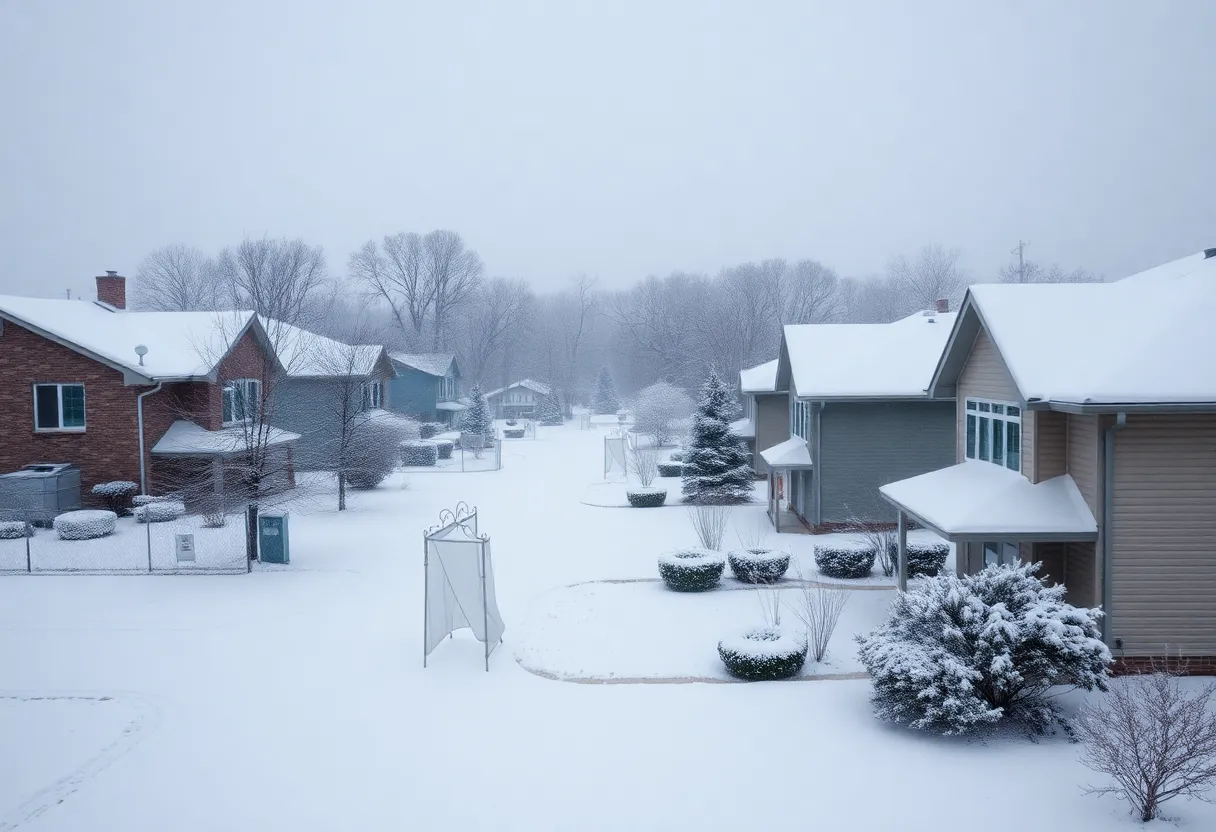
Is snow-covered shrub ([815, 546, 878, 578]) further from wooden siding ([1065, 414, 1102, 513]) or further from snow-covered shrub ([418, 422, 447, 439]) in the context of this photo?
snow-covered shrub ([418, 422, 447, 439])

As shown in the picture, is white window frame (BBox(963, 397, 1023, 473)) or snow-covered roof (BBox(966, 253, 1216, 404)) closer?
snow-covered roof (BBox(966, 253, 1216, 404))

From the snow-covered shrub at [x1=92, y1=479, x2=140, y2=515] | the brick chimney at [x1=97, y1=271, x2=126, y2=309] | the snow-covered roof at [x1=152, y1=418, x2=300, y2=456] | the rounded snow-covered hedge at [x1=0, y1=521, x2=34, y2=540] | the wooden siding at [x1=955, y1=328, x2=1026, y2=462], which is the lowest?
the rounded snow-covered hedge at [x1=0, y1=521, x2=34, y2=540]

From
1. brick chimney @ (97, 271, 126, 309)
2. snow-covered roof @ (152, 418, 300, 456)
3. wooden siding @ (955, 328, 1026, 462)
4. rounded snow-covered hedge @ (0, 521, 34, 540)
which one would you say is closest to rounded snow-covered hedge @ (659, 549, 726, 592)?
wooden siding @ (955, 328, 1026, 462)

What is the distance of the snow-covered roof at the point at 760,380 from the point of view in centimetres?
3050

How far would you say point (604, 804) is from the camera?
7926 millimetres

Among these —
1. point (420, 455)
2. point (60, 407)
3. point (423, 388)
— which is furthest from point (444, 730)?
point (423, 388)

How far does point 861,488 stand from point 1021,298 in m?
9.35

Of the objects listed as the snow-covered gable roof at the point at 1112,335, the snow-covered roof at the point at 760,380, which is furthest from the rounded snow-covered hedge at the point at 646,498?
the snow-covered gable roof at the point at 1112,335

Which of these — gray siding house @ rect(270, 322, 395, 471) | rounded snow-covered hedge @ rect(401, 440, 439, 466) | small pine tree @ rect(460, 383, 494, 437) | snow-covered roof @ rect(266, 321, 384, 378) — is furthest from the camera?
small pine tree @ rect(460, 383, 494, 437)

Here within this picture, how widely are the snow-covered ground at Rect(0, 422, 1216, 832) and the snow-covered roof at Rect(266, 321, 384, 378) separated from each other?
48.7 ft

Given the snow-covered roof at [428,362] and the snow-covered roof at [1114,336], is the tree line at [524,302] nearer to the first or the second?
the snow-covered roof at [428,362]

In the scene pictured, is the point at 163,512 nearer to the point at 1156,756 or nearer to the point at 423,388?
the point at 1156,756

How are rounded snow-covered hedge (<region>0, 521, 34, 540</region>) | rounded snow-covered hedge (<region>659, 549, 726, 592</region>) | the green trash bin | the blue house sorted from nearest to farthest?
1. rounded snow-covered hedge (<region>659, 549, 726, 592</region>)
2. the green trash bin
3. rounded snow-covered hedge (<region>0, 521, 34, 540</region>)
4. the blue house

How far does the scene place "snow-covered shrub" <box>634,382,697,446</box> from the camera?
51.9m
